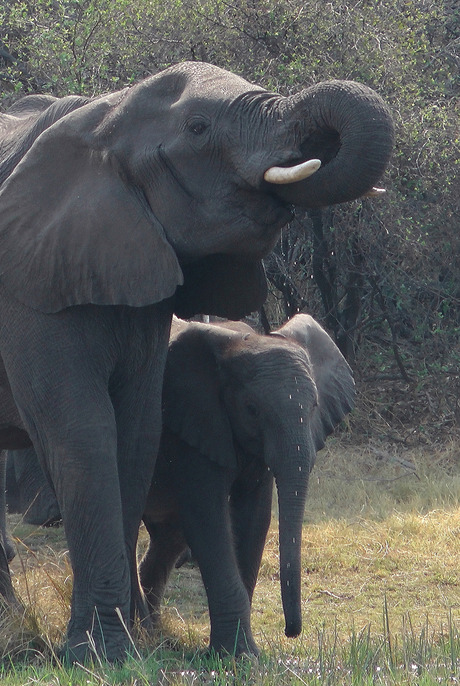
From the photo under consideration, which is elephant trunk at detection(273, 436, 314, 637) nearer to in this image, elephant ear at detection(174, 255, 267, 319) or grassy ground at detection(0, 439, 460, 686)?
grassy ground at detection(0, 439, 460, 686)

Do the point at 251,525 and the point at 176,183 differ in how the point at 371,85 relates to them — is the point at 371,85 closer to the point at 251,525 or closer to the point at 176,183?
the point at 251,525

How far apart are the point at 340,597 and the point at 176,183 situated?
294 cm

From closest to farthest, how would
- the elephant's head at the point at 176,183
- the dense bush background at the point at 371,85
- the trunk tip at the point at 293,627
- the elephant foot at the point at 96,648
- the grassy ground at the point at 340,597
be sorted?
the grassy ground at the point at 340,597, the elephant's head at the point at 176,183, the elephant foot at the point at 96,648, the trunk tip at the point at 293,627, the dense bush background at the point at 371,85

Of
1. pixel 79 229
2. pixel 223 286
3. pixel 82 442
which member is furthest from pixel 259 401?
pixel 79 229

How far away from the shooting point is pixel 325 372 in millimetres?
6016

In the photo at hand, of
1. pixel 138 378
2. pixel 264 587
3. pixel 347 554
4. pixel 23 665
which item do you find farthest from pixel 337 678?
pixel 347 554

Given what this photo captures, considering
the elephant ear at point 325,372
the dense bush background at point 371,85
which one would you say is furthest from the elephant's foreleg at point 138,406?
the dense bush background at point 371,85

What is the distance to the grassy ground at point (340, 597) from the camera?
397cm

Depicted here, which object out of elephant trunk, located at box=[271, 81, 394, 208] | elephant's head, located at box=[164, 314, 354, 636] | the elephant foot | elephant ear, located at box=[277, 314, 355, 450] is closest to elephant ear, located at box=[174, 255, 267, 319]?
elephant's head, located at box=[164, 314, 354, 636]

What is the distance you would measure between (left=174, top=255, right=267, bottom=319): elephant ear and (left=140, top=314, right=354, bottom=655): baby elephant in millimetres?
445

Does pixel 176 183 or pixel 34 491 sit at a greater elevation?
pixel 176 183

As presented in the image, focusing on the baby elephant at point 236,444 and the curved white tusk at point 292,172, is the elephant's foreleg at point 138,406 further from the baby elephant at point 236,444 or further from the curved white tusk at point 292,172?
the curved white tusk at point 292,172

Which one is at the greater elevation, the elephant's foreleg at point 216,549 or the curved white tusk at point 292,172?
the curved white tusk at point 292,172

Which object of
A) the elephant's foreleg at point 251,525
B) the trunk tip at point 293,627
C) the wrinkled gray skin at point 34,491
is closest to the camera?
the trunk tip at point 293,627
